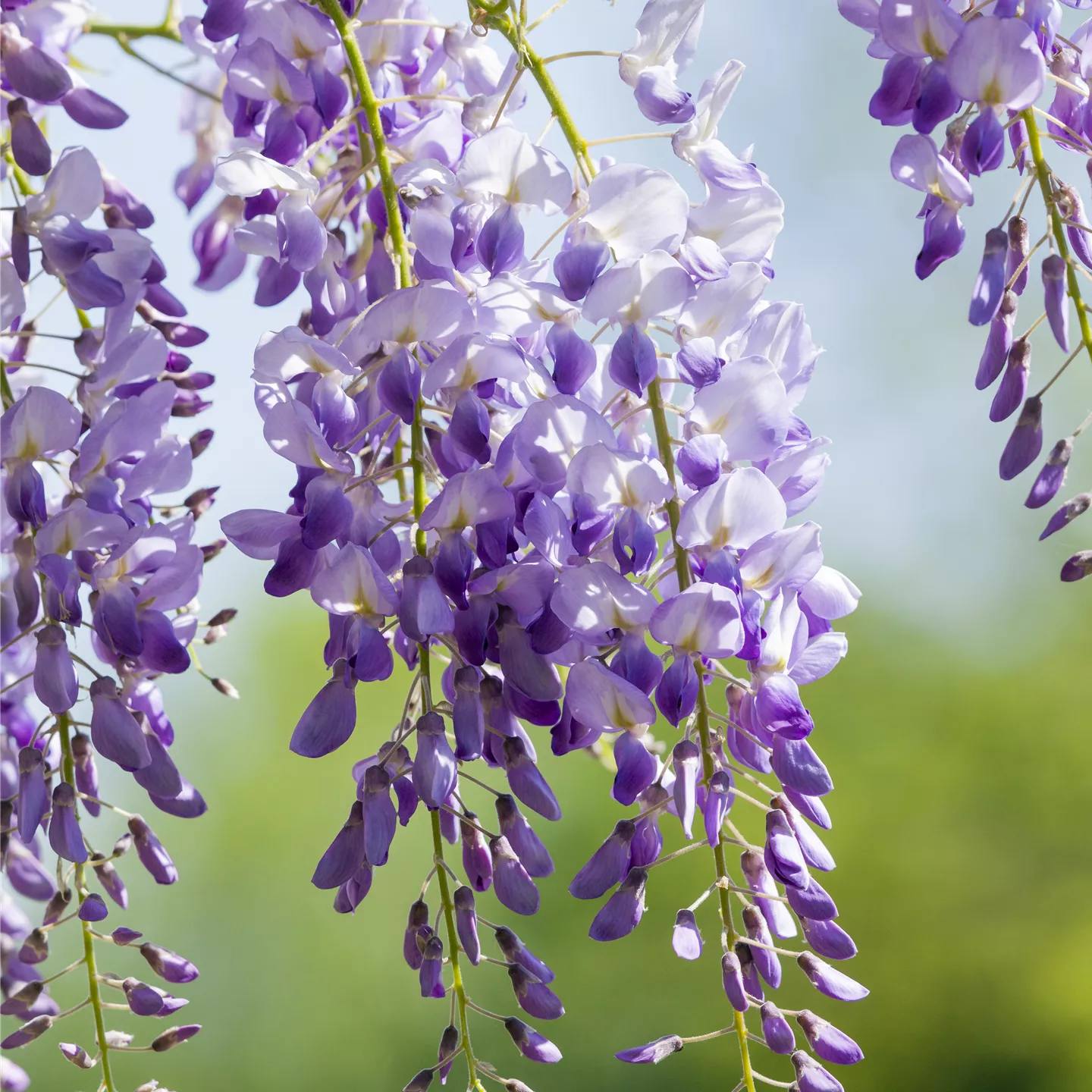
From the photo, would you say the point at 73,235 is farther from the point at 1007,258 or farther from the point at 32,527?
the point at 1007,258

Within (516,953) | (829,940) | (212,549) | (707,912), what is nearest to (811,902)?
(829,940)

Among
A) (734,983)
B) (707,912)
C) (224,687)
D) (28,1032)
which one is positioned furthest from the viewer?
(707,912)

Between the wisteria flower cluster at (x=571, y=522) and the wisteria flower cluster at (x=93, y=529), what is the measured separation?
0.07 meters

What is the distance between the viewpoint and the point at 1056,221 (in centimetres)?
50

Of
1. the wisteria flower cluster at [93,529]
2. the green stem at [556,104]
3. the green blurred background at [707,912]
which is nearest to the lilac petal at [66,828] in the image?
the wisteria flower cluster at [93,529]

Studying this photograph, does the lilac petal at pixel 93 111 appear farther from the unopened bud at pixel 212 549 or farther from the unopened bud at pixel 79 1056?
the unopened bud at pixel 79 1056

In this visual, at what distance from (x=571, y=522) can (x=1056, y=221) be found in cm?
24

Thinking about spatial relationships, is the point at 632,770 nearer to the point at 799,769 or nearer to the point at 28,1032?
the point at 799,769

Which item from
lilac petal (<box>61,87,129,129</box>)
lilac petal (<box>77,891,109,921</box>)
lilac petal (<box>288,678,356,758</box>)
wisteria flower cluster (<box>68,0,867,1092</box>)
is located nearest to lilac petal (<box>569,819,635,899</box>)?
wisteria flower cluster (<box>68,0,867,1092</box>)

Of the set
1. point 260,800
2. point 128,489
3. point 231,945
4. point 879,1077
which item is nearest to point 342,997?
point 231,945

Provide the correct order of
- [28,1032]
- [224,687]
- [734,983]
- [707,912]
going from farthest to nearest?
1. [707,912]
2. [224,687]
3. [28,1032]
4. [734,983]

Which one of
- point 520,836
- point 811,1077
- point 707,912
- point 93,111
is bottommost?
point 811,1077

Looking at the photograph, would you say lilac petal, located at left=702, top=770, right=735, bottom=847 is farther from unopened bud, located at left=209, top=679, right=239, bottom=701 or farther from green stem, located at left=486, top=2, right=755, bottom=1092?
unopened bud, located at left=209, top=679, right=239, bottom=701

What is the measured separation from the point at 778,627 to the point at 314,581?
179 millimetres
